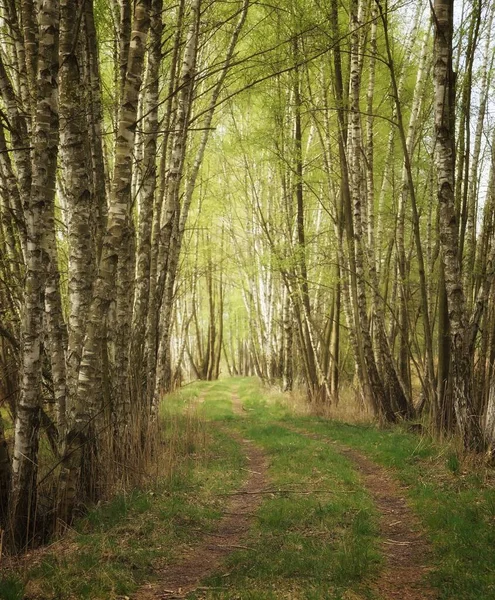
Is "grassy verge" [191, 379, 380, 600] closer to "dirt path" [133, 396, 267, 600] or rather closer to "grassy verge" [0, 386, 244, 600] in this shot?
"dirt path" [133, 396, 267, 600]

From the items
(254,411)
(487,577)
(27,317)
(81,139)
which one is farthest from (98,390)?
(254,411)

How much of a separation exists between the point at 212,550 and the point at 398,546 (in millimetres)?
1541

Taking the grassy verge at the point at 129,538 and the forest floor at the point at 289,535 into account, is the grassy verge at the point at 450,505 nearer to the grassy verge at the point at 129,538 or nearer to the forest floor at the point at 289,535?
the forest floor at the point at 289,535

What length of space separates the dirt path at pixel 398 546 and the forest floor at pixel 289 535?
0.05ft

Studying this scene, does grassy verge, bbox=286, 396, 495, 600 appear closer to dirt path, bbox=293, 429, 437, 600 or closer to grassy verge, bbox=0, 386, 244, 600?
dirt path, bbox=293, 429, 437, 600

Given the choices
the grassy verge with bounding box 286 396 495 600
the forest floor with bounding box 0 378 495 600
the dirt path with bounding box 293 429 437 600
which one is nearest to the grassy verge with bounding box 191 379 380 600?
the forest floor with bounding box 0 378 495 600

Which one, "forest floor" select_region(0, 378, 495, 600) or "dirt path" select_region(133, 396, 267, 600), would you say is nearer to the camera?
"forest floor" select_region(0, 378, 495, 600)

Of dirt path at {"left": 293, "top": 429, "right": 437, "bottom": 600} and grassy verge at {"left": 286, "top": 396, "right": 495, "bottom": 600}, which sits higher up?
grassy verge at {"left": 286, "top": 396, "right": 495, "bottom": 600}

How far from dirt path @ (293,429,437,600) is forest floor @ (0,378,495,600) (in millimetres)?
14

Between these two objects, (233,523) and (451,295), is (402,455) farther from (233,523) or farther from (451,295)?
(233,523)

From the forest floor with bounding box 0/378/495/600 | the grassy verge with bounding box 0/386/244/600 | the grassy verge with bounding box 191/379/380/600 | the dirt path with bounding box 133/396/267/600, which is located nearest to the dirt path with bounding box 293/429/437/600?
the forest floor with bounding box 0/378/495/600

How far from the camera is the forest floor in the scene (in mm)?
Result: 3539

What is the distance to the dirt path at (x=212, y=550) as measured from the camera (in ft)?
12.0

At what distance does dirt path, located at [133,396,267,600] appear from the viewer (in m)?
3.64
